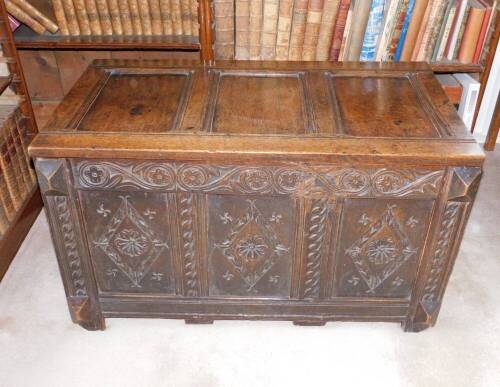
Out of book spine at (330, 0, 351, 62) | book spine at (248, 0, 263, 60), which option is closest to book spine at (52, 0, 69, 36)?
book spine at (248, 0, 263, 60)

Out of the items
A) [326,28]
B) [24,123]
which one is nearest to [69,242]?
[24,123]

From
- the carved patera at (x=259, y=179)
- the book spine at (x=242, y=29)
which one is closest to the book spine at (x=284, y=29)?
the book spine at (x=242, y=29)

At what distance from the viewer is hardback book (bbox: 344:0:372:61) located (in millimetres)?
1920

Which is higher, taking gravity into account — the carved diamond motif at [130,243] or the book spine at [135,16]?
the book spine at [135,16]

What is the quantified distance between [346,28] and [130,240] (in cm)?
109

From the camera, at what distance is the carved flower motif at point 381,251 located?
1501 mm

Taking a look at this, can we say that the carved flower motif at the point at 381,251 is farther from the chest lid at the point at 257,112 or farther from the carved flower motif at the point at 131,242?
the carved flower motif at the point at 131,242

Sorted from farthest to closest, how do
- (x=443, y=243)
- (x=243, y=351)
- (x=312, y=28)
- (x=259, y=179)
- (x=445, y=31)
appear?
(x=445, y=31)
(x=312, y=28)
(x=243, y=351)
(x=443, y=243)
(x=259, y=179)

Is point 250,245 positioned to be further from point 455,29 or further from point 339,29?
point 455,29

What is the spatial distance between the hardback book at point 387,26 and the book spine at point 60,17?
1.17 meters

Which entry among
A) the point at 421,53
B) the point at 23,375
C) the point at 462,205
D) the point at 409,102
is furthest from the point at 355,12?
the point at 23,375

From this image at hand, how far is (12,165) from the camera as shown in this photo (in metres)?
1.99

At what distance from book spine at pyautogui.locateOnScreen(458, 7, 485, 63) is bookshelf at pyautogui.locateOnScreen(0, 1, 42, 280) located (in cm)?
168

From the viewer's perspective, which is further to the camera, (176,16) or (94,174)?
(176,16)
